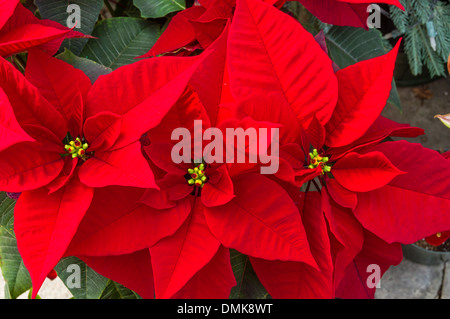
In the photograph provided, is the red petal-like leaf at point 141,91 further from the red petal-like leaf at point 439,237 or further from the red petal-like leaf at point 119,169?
the red petal-like leaf at point 439,237

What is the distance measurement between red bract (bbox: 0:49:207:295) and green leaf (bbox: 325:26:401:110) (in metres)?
0.39

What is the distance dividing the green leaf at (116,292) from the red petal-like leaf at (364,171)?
0.35 metres

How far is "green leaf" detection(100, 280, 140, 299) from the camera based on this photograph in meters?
0.56

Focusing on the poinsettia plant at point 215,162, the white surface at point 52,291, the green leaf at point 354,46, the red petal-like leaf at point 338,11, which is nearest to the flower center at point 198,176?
the poinsettia plant at point 215,162

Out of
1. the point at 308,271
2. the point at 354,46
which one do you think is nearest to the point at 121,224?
the point at 308,271

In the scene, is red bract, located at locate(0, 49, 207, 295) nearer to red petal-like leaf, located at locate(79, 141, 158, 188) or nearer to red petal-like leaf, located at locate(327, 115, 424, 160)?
red petal-like leaf, located at locate(79, 141, 158, 188)

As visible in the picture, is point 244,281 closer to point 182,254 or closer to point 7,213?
point 182,254

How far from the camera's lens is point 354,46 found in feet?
2.07

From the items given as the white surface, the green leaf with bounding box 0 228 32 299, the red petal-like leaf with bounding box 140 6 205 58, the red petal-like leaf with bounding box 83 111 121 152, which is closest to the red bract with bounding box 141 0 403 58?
the red petal-like leaf with bounding box 140 6 205 58

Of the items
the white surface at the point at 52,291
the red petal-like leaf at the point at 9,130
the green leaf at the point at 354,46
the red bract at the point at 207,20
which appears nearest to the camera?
the red petal-like leaf at the point at 9,130

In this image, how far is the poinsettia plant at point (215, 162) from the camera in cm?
32

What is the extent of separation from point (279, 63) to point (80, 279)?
34 cm

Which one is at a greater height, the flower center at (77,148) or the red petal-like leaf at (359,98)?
the red petal-like leaf at (359,98)

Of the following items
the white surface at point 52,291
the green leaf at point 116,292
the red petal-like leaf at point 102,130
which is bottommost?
the white surface at point 52,291
